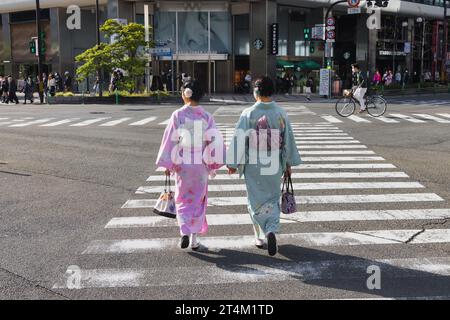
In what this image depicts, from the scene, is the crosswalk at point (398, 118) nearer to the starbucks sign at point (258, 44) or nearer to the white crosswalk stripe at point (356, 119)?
the white crosswalk stripe at point (356, 119)

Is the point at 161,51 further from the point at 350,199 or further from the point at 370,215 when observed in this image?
the point at 370,215

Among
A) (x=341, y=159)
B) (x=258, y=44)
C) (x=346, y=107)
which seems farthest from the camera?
(x=258, y=44)

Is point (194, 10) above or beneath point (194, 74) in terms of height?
above

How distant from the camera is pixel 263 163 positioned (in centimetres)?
538

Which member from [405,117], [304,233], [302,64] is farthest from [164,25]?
[304,233]

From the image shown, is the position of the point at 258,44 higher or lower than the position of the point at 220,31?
lower

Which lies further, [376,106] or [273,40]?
[273,40]

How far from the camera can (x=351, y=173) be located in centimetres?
954

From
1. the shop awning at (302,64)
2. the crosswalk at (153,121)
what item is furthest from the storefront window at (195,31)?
the crosswalk at (153,121)

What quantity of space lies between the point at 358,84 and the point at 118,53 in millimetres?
16396
